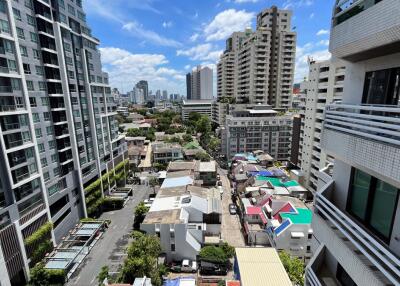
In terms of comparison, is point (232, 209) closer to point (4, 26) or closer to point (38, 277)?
point (38, 277)

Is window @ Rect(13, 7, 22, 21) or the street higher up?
window @ Rect(13, 7, 22, 21)

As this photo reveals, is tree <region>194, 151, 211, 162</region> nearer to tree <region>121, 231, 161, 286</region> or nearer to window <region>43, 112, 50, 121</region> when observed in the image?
tree <region>121, 231, 161, 286</region>

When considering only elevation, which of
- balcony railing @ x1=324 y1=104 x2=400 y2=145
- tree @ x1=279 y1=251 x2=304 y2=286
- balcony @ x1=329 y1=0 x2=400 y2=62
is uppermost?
balcony @ x1=329 y1=0 x2=400 y2=62

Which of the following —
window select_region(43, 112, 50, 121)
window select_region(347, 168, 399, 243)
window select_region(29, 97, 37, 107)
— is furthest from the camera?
window select_region(43, 112, 50, 121)

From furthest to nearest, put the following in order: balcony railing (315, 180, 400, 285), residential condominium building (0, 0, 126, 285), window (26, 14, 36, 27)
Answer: window (26, 14, 36, 27) < residential condominium building (0, 0, 126, 285) < balcony railing (315, 180, 400, 285)

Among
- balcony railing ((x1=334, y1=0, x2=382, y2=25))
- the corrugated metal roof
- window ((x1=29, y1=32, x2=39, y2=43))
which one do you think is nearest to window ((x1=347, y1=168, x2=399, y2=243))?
balcony railing ((x1=334, y1=0, x2=382, y2=25))

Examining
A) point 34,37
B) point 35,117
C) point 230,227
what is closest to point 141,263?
point 230,227

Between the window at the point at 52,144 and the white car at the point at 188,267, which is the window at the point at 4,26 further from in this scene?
the white car at the point at 188,267

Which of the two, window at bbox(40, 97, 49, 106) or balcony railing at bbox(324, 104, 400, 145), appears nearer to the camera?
balcony railing at bbox(324, 104, 400, 145)

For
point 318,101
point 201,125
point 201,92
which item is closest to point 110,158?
point 318,101
